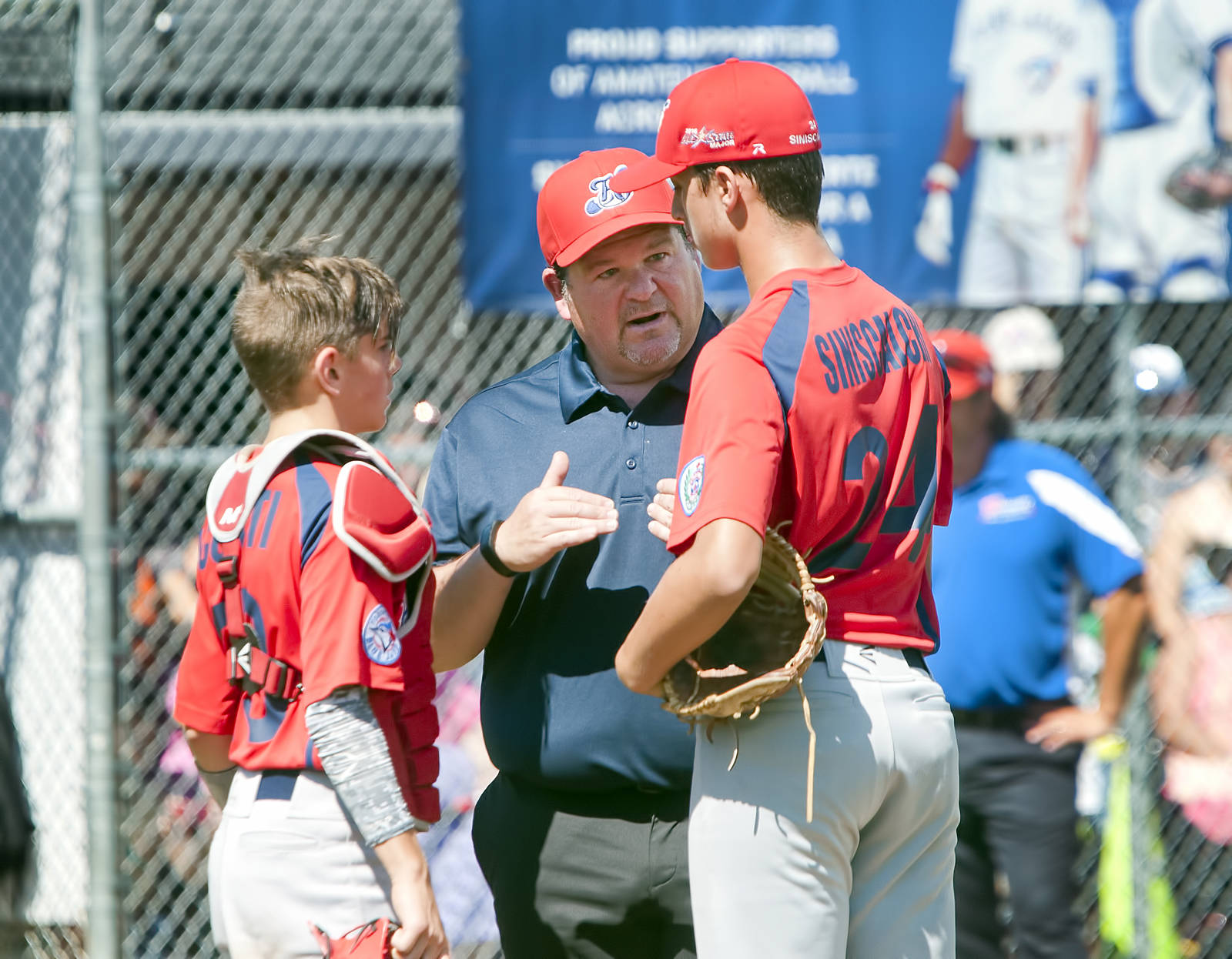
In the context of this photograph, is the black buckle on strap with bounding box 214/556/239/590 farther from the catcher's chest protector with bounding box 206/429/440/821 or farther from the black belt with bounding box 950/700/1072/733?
the black belt with bounding box 950/700/1072/733

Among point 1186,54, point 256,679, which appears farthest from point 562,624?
point 1186,54

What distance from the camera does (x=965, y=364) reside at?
402cm

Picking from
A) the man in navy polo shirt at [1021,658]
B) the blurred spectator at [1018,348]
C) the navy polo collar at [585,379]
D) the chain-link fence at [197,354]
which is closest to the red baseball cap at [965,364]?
the man in navy polo shirt at [1021,658]

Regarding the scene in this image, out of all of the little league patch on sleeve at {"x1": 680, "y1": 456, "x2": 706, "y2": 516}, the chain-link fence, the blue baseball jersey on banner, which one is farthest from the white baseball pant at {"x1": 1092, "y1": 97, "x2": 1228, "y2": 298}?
the little league patch on sleeve at {"x1": 680, "y1": 456, "x2": 706, "y2": 516}

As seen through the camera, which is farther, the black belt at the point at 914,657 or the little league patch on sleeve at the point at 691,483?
the black belt at the point at 914,657

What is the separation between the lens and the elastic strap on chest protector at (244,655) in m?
2.02

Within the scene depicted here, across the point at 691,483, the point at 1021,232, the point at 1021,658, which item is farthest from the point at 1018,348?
the point at 691,483

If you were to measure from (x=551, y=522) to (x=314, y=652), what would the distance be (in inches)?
16.6

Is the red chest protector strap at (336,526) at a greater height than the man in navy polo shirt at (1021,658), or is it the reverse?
the red chest protector strap at (336,526)

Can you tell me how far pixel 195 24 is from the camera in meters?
5.60

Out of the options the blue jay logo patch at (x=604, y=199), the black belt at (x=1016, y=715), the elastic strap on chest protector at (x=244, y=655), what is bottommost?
the black belt at (x=1016, y=715)

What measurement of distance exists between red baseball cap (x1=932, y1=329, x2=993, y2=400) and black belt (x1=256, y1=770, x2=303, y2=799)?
2651 mm

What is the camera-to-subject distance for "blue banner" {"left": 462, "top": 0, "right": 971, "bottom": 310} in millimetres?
4773

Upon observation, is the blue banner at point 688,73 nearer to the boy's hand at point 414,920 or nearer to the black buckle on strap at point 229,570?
the black buckle on strap at point 229,570
